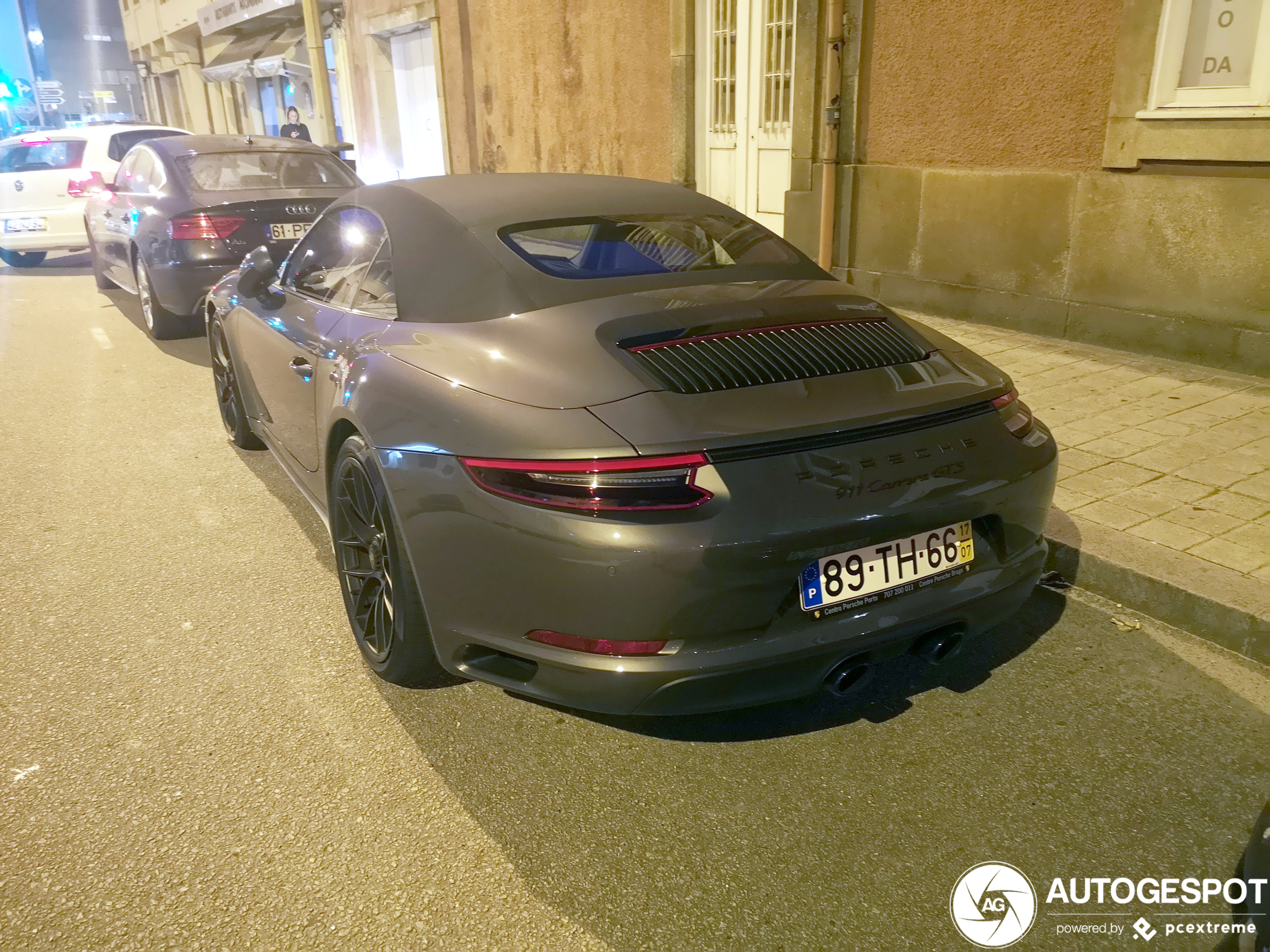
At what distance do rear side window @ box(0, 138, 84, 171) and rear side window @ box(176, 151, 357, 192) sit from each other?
6687 mm

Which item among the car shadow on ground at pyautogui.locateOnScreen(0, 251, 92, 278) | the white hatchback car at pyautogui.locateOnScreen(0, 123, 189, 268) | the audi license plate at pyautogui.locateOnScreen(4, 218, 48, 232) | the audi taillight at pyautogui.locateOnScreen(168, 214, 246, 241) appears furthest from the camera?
the car shadow on ground at pyautogui.locateOnScreen(0, 251, 92, 278)

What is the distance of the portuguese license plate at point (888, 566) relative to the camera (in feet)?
7.63

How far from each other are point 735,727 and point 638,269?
56.3 inches

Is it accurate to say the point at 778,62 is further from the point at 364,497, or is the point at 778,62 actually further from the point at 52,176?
the point at 52,176

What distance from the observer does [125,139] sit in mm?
12672

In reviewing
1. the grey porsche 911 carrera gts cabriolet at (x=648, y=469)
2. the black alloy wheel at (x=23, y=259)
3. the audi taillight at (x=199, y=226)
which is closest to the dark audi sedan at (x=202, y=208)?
the audi taillight at (x=199, y=226)

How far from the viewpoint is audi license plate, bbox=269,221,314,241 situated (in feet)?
24.8

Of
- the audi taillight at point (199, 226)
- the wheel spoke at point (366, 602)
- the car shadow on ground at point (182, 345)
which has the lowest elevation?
the car shadow on ground at point (182, 345)

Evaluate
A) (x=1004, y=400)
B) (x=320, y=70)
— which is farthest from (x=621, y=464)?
(x=320, y=70)

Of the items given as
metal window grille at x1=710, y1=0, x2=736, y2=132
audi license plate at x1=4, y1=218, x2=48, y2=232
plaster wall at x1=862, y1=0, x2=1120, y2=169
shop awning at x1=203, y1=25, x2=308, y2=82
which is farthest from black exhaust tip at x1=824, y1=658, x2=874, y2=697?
shop awning at x1=203, y1=25, x2=308, y2=82

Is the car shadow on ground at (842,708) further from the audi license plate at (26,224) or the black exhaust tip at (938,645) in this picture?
the audi license plate at (26,224)

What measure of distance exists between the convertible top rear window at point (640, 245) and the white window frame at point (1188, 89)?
12.8 ft

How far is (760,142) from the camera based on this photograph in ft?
32.0

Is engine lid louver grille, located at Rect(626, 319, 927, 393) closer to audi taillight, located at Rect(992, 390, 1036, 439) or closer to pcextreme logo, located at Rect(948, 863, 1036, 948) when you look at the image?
audi taillight, located at Rect(992, 390, 1036, 439)
